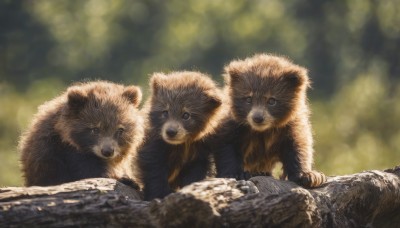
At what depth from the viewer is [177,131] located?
923 cm

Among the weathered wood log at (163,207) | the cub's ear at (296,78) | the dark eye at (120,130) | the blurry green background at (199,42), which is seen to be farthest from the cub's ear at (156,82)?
the blurry green background at (199,42)

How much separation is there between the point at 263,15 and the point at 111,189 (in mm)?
21938

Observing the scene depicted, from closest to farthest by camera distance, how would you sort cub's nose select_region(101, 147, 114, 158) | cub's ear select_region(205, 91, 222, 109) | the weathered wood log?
1. the weathered wood log
2. cub's nose select_region(101, 147, 114, 158)
3. cub's ear select_region(205, 91, 222, 109)

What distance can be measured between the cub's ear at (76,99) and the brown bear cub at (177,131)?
2.43 ft

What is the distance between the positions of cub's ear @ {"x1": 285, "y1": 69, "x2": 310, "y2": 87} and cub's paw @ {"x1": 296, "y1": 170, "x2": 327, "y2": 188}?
1250 mm

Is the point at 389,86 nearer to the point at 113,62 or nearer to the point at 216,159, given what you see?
the point at 113,62

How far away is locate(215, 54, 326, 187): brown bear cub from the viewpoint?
959 cm

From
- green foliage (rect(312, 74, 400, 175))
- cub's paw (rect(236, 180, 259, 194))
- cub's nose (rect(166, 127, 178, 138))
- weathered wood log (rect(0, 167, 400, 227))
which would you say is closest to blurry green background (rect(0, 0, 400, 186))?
green foliage (rect(312, 74, 400, 175))

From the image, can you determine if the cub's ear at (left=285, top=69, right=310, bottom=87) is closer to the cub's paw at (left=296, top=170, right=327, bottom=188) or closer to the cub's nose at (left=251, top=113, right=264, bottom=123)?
the cub's nose at (left=251, top=113, right=264, bottom=123)

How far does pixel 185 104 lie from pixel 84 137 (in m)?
1.15

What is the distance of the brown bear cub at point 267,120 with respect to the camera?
31.5ft

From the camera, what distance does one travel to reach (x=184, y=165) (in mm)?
9469

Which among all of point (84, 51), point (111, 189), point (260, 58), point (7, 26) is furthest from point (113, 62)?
point (111, 189)

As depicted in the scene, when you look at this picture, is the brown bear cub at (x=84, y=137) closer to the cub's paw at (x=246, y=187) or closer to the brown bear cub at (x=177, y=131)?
the brown bear cub at (x=177, y=131)
